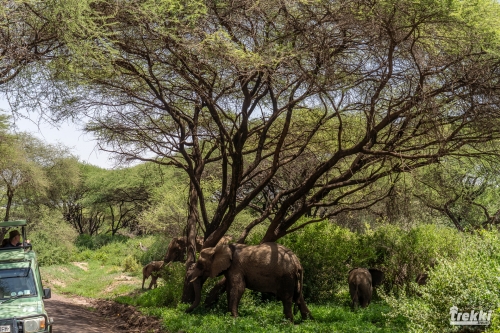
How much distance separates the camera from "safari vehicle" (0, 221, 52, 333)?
8.57 meters

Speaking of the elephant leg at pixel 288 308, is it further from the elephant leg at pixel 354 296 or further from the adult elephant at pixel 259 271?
the elephant leg at pixel 354 296

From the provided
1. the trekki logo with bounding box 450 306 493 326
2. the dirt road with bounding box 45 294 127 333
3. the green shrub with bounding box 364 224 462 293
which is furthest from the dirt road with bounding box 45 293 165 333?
the green shrub with bounding box 364 224 462 293

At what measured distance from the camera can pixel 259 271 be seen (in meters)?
13.1

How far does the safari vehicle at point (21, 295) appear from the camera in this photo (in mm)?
8570

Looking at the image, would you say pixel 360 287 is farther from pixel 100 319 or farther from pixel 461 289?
pixel 461 289

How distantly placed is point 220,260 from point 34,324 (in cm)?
547

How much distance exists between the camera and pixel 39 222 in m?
37.2

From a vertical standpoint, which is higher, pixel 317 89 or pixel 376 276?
pixel 317 89

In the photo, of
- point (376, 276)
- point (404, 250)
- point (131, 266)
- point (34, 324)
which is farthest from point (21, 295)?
point (131, 266)

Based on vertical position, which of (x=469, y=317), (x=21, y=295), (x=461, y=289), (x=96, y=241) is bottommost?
(x=469, y=317)

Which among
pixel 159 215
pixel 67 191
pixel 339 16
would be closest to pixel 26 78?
pixel 339 16

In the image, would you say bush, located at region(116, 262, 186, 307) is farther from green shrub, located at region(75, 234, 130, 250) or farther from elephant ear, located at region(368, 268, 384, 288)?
green shrub, located at region(75, 234, 130, 250)

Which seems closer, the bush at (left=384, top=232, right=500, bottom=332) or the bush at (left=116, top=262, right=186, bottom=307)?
the bush at (left=384, top=232, right=500, bottom=332)

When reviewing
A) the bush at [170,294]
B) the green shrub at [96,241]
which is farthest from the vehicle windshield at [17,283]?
the green shrub at [96,241]
